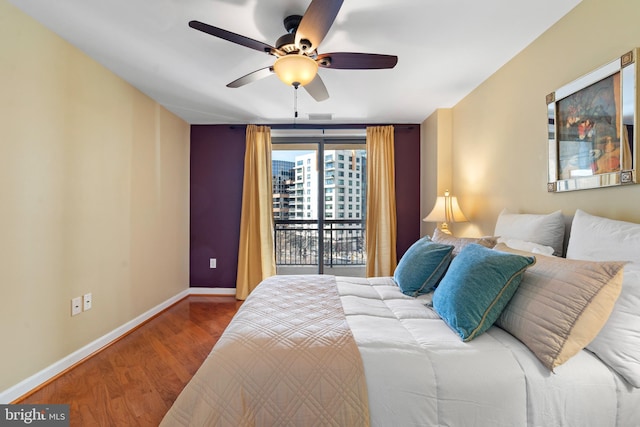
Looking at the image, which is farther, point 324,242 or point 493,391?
point 324,242

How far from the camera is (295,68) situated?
5.59ft

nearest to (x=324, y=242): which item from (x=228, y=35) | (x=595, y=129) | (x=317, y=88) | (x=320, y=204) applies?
(x=320, y=204)

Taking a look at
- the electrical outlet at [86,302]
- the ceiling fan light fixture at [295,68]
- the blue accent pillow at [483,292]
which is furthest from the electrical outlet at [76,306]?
the blue accent pillow at [483,292]

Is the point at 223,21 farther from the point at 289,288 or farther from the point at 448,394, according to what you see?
the point at 448,394

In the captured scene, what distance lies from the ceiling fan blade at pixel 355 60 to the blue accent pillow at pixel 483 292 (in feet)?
4.30

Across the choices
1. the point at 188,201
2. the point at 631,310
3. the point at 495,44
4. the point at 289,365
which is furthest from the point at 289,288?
the point at 188,201

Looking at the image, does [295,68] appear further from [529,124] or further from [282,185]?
[282,185]

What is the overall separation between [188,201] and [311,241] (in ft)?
6.00

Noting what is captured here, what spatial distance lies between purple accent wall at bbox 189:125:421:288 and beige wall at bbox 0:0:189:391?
0.81 metres

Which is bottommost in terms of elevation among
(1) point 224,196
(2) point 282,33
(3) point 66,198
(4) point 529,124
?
(3) point 66,198

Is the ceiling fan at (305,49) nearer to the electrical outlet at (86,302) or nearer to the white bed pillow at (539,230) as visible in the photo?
the white bed pillow at (539,230)

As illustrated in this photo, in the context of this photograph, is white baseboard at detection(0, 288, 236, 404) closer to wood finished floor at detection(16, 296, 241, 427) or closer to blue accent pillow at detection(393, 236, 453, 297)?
wood finished floor at detection(16, 296, 241, 427)

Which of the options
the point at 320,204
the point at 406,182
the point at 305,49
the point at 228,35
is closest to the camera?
the point at 228,35

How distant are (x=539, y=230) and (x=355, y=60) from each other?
1.56 meters
